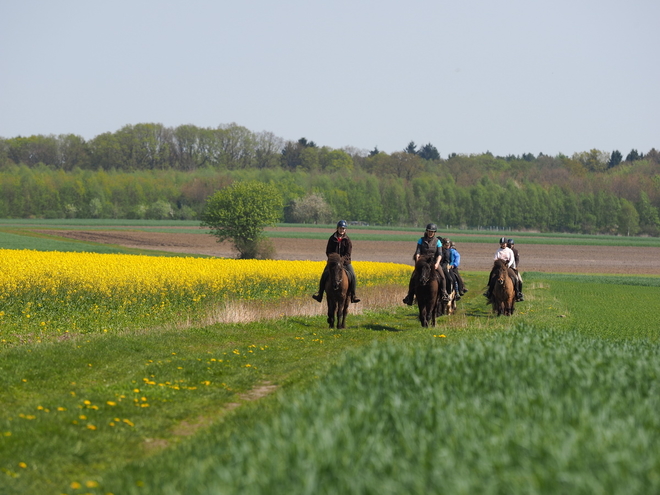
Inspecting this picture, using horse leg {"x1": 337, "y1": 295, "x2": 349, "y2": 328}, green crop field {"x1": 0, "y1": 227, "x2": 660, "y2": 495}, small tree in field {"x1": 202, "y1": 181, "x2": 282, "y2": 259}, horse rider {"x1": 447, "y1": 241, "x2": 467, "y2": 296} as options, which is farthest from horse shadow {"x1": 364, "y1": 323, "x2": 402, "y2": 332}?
small tree in field {"x1": 202, "y1": 181, "x2": 282, "y2": 259}

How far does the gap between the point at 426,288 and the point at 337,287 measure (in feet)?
7.73

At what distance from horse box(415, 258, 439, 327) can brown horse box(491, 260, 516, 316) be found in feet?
11.3

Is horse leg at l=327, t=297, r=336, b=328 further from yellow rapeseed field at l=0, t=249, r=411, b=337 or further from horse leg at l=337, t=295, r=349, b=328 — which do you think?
yellow rapeseed field at l=0, t=249, r=411, b=337

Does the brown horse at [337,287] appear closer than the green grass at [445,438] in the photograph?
No

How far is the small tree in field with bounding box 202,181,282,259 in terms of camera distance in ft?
194

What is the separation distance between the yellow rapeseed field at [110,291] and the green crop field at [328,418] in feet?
11.9

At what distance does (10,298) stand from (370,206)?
119 m

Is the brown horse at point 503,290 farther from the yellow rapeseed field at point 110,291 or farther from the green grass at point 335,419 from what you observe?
the green grass at point 335,419

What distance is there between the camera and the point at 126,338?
15578 mm

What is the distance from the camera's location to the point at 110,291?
71.8 ft

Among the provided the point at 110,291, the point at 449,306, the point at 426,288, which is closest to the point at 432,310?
the point at 426,288

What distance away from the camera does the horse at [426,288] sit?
18906mm

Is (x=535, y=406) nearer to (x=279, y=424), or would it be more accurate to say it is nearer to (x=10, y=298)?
(x=279, y=424)

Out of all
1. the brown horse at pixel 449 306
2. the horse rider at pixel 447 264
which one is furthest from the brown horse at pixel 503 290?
the brown horse at pixel 449 306
